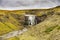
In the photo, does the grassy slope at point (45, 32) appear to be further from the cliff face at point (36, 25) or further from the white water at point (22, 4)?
the white water at point (22, 4)

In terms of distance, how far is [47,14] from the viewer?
129 inches

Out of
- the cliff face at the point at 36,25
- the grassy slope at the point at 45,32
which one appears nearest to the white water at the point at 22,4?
the cliff face at the point at 36,25

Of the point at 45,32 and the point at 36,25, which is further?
the point at 36,25

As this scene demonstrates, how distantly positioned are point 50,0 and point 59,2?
0.19 meters

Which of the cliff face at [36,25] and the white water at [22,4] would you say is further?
the white water at [22,4]

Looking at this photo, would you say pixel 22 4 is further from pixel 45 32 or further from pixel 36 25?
pixel 45 32

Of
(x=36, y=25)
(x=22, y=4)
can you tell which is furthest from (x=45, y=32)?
(x=22, y=4)

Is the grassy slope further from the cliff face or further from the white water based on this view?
the white water

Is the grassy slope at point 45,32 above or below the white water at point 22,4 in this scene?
below

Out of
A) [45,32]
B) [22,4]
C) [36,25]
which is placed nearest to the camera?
[45,32]

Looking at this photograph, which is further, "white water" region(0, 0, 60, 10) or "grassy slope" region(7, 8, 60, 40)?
"white water" region(0, 0, 60, 10)

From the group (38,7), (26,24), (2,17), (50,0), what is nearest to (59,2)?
(50,0)

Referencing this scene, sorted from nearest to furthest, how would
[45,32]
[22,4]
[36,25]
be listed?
[45,32] → [36,25] → [22,4]

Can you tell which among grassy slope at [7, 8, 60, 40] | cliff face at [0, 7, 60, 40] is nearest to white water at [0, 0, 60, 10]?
cliff face at [0, 7, 60, 40]
